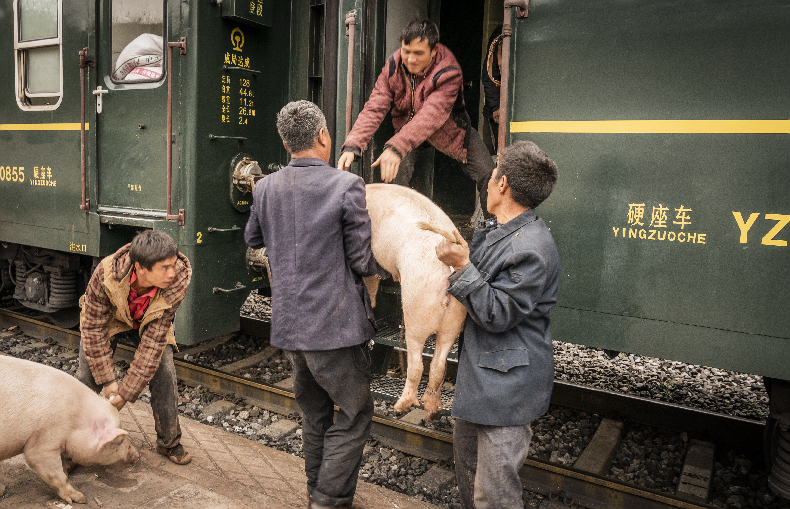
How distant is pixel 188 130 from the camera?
449 cm

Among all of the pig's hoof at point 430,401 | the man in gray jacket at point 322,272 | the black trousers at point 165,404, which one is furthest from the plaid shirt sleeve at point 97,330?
the pig's hoof at point 430,401

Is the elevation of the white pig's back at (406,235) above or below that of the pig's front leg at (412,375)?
above

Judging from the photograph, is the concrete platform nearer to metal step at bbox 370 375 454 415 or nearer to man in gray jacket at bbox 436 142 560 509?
metal step at bbox 370 375 454 415

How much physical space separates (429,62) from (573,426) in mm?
2596

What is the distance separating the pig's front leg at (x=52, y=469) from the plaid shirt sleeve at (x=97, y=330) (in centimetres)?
46

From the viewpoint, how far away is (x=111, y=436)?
302cm

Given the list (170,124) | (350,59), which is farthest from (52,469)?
(350,59)

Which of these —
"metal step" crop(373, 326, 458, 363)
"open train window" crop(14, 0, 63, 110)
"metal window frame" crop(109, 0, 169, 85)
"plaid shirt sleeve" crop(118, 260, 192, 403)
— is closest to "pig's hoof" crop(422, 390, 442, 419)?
"metal step" crop(373, 326, 458, 363)

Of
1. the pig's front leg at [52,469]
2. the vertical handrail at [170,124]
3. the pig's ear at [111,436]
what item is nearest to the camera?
the pig's front leg at [52,469]

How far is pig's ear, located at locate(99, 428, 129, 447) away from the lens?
2996 mm

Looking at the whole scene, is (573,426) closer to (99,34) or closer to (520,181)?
(520,181)

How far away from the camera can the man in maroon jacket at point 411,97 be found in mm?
3172

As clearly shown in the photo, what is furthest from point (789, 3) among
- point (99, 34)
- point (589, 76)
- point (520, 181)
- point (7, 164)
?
point (7, 164)

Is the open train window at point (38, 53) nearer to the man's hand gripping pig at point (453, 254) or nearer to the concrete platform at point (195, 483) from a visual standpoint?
the concrete platform at point (195, 483)
